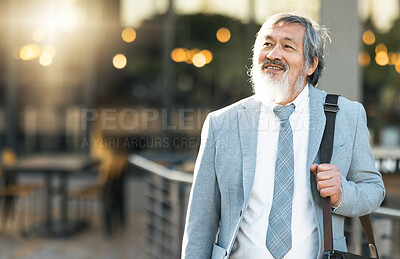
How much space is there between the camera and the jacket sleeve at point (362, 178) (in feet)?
5.40

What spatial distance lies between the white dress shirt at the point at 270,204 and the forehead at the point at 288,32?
257mm

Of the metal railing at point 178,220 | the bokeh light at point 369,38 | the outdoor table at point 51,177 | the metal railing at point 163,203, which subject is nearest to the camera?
the metal railing at point 178,220

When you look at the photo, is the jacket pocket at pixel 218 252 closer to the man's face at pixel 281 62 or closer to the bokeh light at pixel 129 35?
the man's face at pixel 281 62

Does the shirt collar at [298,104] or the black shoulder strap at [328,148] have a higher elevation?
the shirt collar at [298,104]

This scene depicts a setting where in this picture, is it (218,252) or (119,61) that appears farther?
(119,61)

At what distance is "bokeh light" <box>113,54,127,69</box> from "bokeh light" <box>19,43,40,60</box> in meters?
1.15

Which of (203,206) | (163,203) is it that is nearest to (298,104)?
(203,206)

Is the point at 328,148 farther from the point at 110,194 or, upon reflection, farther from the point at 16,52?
the point at 16,52

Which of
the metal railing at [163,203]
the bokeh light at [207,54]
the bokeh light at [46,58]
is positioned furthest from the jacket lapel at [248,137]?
the bokeh light at [46,58]

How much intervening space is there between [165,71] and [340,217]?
5.96 meters

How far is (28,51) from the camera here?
25.1 feet

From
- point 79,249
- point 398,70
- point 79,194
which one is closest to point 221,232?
point 79,249

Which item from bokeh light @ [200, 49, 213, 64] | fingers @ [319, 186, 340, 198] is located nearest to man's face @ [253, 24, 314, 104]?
fingers @ [319, 186, 340, 198]

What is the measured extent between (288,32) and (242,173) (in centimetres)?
49
